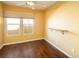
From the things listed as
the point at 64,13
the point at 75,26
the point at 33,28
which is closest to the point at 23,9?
the point at 33,28

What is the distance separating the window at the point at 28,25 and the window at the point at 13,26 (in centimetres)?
44

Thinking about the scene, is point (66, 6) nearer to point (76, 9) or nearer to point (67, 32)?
point (76, 9)

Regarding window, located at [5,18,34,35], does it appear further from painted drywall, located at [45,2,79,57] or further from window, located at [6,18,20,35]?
painted drywall, located at [45,2,79,57]

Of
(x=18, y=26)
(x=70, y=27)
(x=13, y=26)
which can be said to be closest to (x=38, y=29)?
(x=18, y=26)

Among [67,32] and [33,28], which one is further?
[33,28]

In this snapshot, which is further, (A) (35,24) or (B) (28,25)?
(A) (35,24)

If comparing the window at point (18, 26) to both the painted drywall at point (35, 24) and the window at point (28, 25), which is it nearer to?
the window at point (28, 25)

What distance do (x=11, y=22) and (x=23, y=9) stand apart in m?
1.18

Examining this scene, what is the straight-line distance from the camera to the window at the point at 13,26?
552 centimetres

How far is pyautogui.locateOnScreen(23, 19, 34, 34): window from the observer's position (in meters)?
6.18

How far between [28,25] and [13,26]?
1.08m

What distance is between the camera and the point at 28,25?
250 inches

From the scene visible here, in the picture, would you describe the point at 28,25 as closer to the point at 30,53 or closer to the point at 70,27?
the point at 30,53

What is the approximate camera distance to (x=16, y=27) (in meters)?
5.89
